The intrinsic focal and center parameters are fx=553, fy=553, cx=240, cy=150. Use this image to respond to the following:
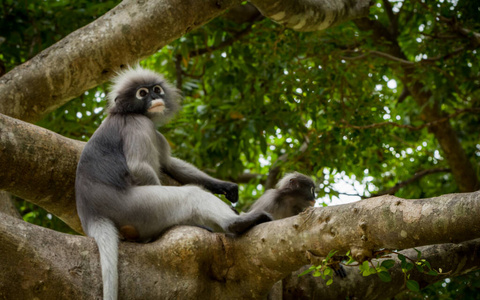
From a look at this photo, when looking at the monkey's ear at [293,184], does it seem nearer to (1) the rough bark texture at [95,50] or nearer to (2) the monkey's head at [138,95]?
(2) the monkey's head at [138,95]

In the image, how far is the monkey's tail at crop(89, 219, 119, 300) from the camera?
2590 mm

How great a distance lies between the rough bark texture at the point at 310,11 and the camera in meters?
3.95

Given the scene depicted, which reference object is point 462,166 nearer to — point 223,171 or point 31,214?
point 223,171

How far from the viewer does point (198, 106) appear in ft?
20.0

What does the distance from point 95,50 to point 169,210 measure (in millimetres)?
1338

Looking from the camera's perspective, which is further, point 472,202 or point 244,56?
point 244,56

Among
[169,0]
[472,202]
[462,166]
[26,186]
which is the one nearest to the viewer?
[472,202]

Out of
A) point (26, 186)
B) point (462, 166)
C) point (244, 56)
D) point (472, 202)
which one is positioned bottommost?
point (472, 202)

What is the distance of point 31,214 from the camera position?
634cm

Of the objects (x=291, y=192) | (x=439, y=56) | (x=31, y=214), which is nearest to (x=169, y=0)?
(x=291, y=192)

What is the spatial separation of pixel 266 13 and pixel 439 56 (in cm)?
232

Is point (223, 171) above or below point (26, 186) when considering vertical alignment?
above

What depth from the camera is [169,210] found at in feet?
10.4

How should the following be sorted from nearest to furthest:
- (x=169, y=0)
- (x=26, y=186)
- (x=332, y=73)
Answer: (x=26, y=186) → (x=169, y=0) → (x=332, y=73)
